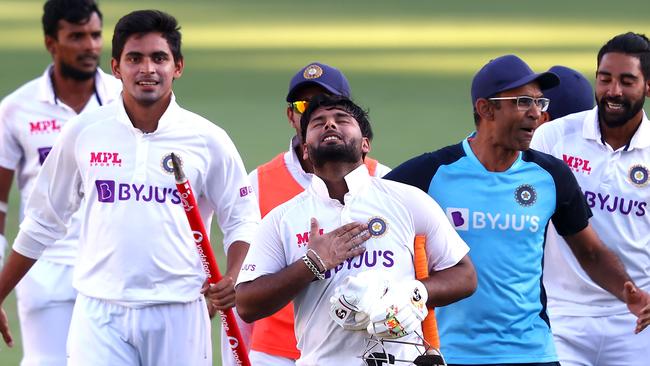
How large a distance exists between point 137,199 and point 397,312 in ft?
5.86

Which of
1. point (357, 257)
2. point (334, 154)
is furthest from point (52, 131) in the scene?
point (357, 257)

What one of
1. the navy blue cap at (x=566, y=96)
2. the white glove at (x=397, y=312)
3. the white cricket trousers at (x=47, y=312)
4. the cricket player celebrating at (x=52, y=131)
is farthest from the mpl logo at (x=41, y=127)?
the white glove at (x=397, y=312)

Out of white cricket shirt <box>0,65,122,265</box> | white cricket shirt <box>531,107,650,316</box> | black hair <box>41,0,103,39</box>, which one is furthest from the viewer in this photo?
black hair <box>41,0,103,39</box>

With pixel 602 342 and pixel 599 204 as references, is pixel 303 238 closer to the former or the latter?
pixel 599 204

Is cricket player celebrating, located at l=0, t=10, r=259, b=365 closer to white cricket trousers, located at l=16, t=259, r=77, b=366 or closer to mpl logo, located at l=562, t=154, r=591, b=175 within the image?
white cricket trousers, located at l=16, t=259, r=77, b=366

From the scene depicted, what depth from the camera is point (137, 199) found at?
23.6 ft

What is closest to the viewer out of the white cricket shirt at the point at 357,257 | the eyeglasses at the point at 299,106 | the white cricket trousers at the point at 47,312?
the white cricket shirt at the point at 357,257

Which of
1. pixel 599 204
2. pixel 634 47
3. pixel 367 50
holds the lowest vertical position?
pixel 367 50

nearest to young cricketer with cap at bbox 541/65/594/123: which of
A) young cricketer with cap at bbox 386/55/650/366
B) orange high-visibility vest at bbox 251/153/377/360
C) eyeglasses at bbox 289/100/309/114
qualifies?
orange high-visibility vest at bbox 251/153/377/360

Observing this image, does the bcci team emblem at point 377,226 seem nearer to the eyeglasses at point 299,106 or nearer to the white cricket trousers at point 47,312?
the eyeglasses at point 299,106

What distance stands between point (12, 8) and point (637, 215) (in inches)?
909

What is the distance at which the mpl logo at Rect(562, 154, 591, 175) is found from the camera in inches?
317

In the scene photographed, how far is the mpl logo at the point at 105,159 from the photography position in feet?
23.8

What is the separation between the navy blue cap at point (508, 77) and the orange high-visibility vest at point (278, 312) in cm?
79
